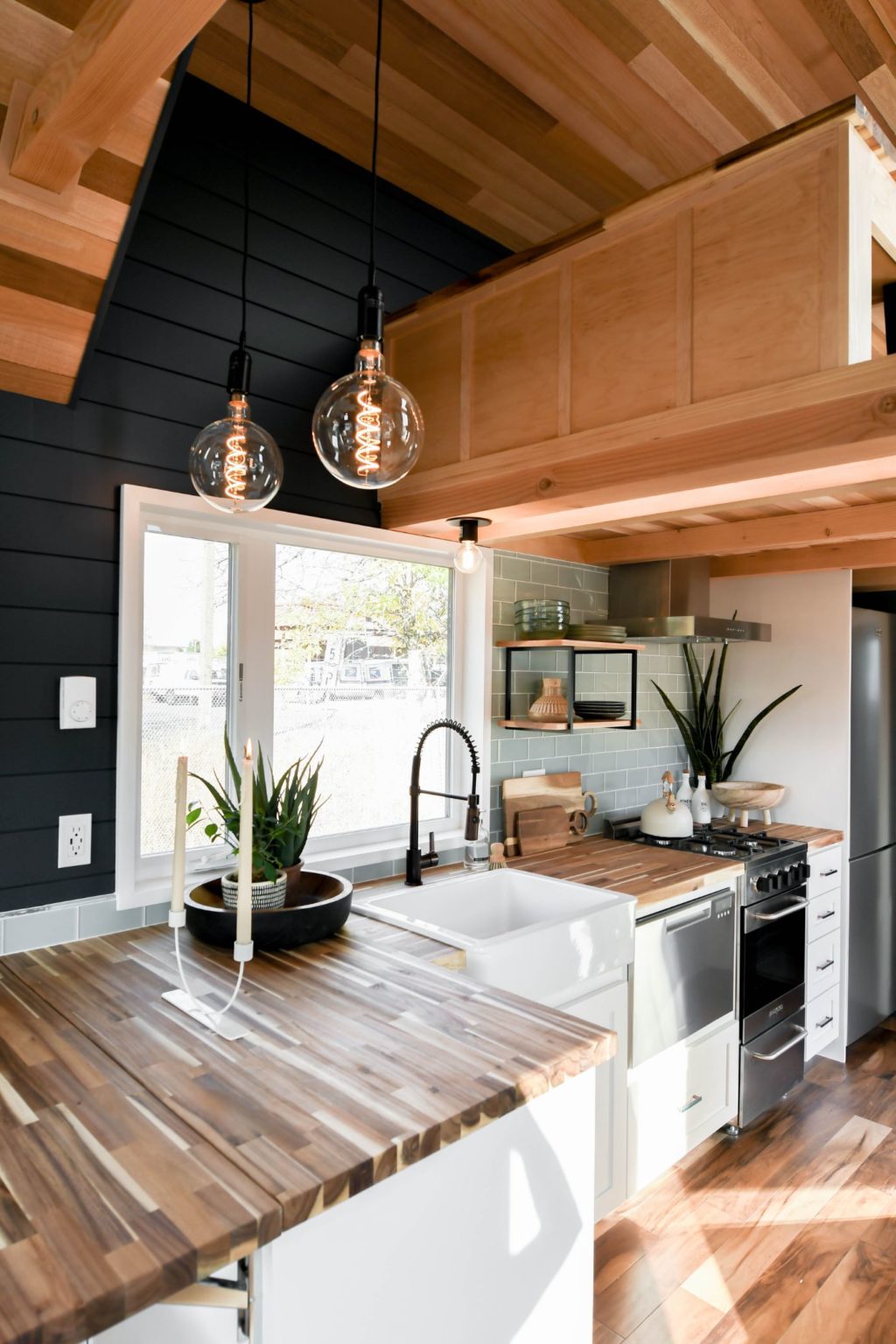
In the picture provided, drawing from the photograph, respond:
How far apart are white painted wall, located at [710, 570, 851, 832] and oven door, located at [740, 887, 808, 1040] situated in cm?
63

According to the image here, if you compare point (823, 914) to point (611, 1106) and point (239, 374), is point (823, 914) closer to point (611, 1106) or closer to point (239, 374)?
point (611, 1106)

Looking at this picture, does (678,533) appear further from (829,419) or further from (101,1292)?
(101,1292)

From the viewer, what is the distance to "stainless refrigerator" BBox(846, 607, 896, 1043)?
3814mm

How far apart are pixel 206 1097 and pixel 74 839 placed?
36.9 inches

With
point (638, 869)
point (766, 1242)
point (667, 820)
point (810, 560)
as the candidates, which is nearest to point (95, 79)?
point (638, 869)

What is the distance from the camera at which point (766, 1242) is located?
245cm

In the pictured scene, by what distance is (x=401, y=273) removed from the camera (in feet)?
9.16

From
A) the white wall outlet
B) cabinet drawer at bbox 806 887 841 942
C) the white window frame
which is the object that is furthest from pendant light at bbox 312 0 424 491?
cabinet drawer at bbox 806 887 841 942

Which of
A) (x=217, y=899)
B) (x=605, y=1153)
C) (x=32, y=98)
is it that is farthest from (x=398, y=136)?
(x=605, y=1153)

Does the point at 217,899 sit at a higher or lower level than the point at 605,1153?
higher

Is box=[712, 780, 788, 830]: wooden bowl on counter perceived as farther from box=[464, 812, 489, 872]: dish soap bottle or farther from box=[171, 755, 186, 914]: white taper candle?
box=[171, 755, 186, 914]: white taper candle

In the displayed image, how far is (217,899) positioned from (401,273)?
2.10 metres

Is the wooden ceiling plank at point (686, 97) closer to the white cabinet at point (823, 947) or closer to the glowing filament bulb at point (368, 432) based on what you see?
the glowing filament bulb at point (368, 432)

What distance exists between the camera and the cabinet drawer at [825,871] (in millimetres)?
3535
